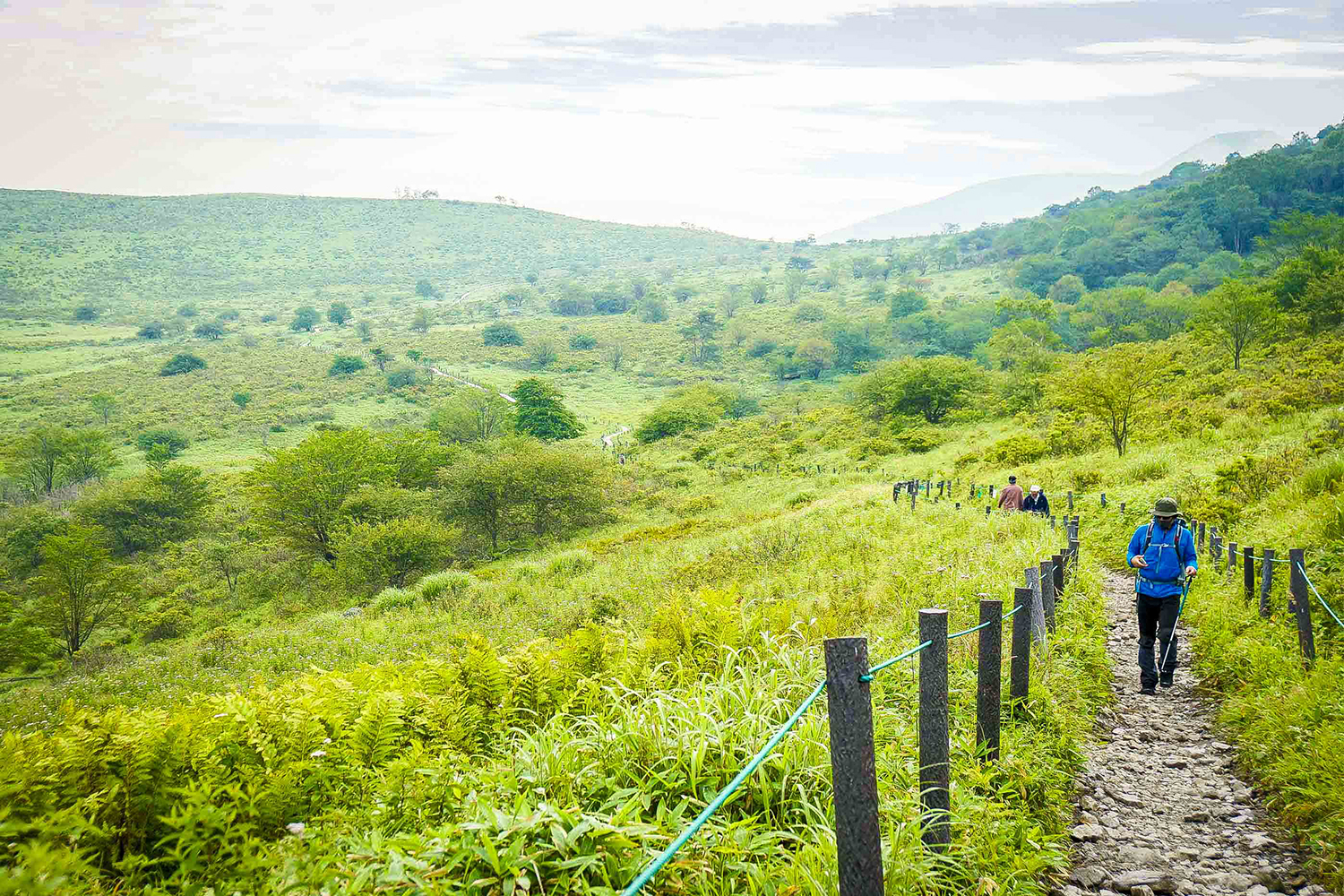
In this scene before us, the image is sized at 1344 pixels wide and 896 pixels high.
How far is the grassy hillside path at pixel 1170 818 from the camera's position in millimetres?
A: 4027

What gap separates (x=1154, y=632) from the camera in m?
7.06

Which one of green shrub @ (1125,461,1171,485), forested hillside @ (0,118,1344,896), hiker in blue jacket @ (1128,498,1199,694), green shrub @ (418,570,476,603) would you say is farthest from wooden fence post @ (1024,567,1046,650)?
green shrub @ (418,570,476,603)

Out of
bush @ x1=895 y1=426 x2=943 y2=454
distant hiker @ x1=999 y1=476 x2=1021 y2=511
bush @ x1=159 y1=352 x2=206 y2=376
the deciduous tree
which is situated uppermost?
bush @ x1=159 y1=352 x2=206 y2=376

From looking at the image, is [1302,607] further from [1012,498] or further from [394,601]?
[394,601]

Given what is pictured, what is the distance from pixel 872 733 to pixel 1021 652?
131 inches

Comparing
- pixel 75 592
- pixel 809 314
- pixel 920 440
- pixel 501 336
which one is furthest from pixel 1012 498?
pixel 501 336

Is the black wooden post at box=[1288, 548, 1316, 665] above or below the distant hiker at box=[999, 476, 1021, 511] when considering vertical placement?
above

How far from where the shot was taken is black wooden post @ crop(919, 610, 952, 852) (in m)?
3.43

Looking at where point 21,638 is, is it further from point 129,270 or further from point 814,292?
point 129,270

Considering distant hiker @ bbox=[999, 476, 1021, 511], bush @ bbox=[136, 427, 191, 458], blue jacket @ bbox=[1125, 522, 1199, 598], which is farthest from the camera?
bush @ bbox=[136, 427, 191, 458]

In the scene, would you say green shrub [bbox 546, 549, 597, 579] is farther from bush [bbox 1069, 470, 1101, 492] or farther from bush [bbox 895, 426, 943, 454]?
bush [bbox 895, 426, 943, 454]

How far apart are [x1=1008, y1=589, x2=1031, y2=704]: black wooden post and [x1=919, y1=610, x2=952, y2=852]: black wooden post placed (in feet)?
6.68

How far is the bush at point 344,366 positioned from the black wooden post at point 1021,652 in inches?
4122

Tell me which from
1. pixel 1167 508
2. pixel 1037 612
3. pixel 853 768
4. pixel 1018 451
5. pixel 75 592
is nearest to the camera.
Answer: pixel 853 768
